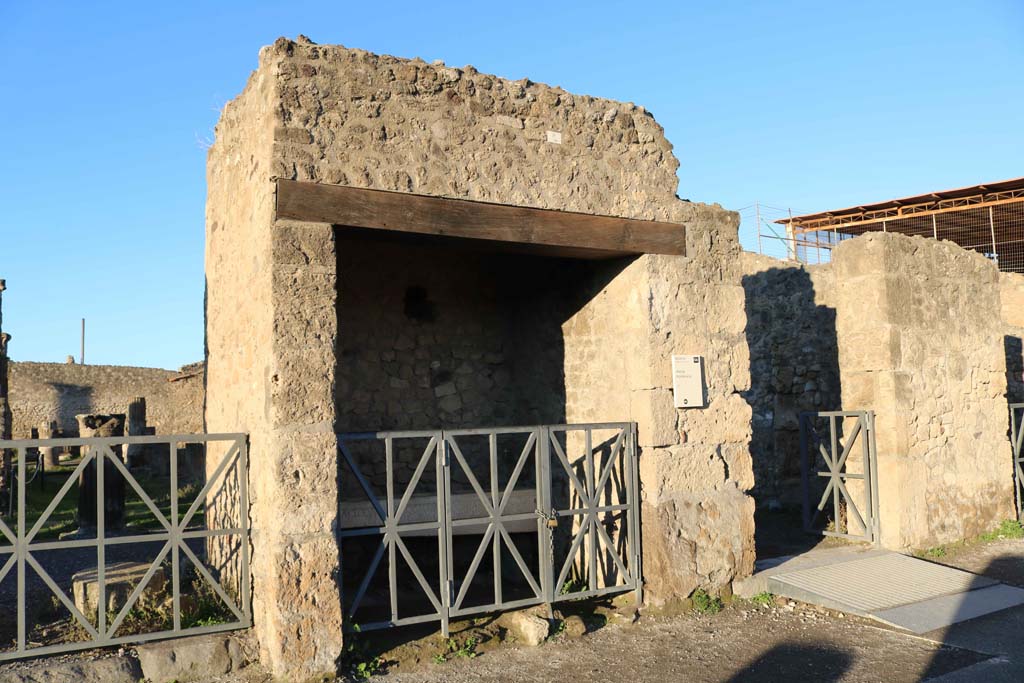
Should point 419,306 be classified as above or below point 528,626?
above

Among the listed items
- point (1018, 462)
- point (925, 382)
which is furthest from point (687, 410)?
point (1018, 462)

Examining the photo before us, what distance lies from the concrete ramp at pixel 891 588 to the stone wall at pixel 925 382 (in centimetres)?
80

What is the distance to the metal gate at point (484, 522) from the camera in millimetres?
5141

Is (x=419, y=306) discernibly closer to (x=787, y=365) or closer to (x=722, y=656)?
(x=722, y=656)

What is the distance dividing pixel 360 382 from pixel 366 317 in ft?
1.88

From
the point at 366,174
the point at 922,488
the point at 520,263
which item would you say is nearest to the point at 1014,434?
the point at 922,488

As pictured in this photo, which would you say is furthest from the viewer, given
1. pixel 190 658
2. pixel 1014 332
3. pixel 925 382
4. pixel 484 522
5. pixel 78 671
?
pixel 1014 332

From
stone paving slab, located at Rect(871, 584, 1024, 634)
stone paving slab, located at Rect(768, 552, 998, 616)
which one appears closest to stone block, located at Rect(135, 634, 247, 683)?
stone paving slab, located at Rect(768, 552, 998, 616)

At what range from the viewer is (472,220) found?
5395mm

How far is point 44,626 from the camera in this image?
5.54 metres

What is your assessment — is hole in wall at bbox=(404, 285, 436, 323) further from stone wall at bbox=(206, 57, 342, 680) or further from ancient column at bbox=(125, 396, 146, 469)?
ancient column at bbox=(125, 396, 146, 469)

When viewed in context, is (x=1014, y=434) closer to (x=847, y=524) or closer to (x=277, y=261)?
(x=847, y=524)

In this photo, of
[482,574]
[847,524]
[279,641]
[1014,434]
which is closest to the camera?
[279,641]

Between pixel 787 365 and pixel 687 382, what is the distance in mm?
5036
